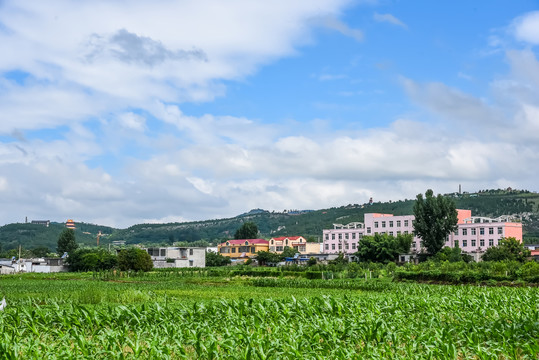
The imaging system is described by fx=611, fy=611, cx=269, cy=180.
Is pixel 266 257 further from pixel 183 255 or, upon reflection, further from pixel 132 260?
pixel 132 260

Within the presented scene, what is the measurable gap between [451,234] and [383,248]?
16519 millimetres

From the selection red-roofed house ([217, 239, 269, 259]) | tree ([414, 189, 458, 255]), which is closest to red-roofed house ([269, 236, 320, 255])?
red-roofed house ([217, 239, 269, 259])

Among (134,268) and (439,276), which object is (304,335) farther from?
(134,268)

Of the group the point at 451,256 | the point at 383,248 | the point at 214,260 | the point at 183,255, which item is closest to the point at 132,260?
the point at 183,255

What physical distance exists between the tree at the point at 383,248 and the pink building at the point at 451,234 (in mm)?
2965

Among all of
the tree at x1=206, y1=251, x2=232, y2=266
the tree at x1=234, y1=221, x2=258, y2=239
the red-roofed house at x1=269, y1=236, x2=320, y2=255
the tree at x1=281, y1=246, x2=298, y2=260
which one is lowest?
the tree at x1=206, y1=251, x2=232, y2=266

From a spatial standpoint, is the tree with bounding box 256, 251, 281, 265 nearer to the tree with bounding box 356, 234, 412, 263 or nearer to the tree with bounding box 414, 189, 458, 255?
the tree with bounding box 356, 234, 412, 263

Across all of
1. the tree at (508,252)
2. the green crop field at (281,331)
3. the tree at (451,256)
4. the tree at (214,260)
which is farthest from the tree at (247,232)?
the green crop field at (281,331)

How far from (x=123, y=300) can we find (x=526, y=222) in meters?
166

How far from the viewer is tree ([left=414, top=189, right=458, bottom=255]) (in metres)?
86.9

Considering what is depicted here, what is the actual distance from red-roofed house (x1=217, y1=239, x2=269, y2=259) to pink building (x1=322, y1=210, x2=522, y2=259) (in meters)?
21.1

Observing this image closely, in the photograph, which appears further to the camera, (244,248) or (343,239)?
(244,248)

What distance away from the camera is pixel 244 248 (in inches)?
5335

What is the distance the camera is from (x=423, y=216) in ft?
288
